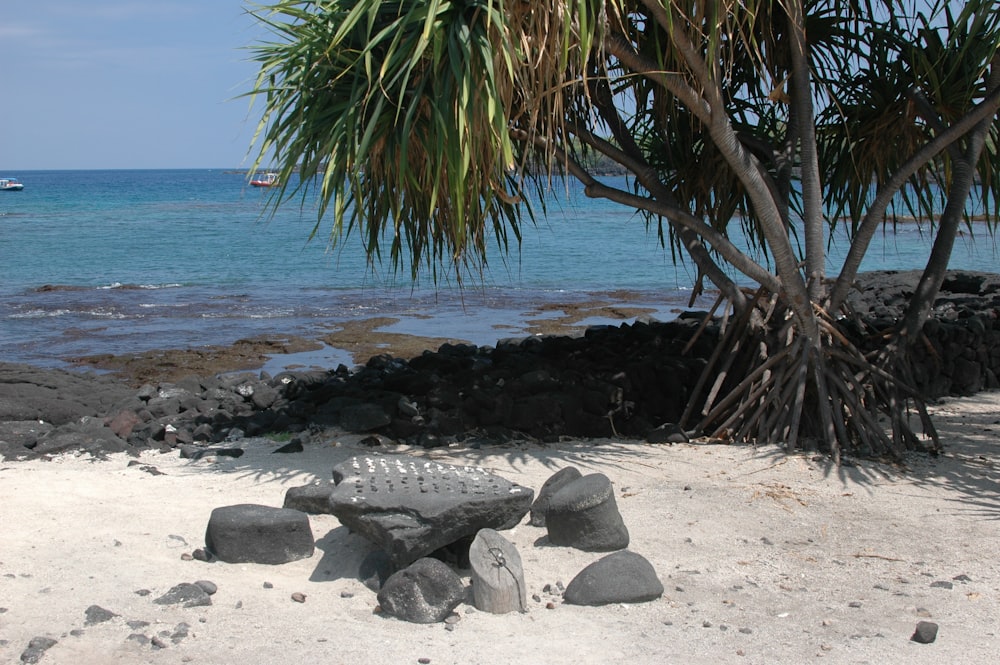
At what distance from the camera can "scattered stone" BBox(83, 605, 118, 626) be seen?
3605 millimetres

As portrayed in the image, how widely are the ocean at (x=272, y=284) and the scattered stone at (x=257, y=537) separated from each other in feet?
4.99

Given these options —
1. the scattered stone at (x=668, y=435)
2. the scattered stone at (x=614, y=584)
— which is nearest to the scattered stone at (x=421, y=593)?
the scattered stone at (x=614, y=584)

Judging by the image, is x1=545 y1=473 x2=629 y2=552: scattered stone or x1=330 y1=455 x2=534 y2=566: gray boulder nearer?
x1=330 y1=455 x2=534 y2=566: gray boulder

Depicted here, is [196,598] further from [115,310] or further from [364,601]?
[115,310]

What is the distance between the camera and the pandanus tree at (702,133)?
4840 mm

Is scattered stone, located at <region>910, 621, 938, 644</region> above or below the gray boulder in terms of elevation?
below

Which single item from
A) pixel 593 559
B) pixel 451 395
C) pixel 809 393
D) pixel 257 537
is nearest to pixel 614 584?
pixel 593 559

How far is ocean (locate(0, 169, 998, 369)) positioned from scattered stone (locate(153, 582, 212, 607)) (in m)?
1.96

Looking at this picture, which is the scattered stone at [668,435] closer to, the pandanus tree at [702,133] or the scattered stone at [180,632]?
the pandanus tree at [702,133]

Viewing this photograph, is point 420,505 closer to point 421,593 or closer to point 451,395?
point 421,593

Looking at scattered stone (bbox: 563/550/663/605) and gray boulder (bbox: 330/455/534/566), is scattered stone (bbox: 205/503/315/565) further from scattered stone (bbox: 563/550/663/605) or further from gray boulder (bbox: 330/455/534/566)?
scattered stone (bbox: 563/550/663/605)

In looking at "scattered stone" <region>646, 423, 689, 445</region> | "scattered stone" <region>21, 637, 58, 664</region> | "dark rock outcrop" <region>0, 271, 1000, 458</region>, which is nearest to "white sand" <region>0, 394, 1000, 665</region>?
"scattered stone" <region>21, 637, 58, 664</region>

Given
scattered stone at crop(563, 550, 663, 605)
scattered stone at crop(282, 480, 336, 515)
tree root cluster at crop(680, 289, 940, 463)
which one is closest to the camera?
scattered stone at crop(563, 550, 663, 605)

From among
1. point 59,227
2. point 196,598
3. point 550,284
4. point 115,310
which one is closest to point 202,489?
point 196,598
